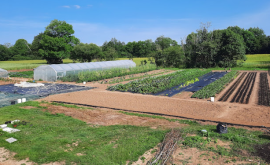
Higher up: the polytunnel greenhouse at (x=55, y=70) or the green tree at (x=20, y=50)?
the green tree at (x=20, y=50)

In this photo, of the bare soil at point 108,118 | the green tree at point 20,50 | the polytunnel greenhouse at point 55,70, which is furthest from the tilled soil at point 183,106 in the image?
the green tree at point 20,50

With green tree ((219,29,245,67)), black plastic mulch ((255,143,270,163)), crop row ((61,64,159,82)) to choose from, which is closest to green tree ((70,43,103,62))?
crop row ((61,64,159,82))

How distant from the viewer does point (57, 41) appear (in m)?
44.1

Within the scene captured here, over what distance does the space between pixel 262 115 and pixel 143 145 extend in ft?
23.3

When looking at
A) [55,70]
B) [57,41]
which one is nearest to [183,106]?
[55,70]

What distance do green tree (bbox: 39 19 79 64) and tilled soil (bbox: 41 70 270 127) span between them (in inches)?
1205

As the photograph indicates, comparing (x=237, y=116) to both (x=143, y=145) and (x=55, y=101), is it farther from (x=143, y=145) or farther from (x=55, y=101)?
(x=55, y=101)

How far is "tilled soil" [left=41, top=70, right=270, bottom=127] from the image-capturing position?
10.4m

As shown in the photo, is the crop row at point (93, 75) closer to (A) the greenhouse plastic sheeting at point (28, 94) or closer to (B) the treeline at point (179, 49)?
(A) the greenhouse plastic sheeting at point (28, 94)

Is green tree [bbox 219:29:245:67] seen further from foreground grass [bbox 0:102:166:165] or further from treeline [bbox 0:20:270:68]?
foreground grass [bbox 0:102:166:165]

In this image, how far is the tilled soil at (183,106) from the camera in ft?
34.2

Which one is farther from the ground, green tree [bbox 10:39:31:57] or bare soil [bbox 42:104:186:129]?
green tree [bbox 10:39:31:57]

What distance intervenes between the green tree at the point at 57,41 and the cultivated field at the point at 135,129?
31.1 meters

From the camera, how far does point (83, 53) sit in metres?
45.2
